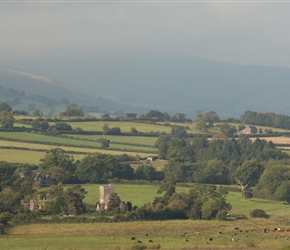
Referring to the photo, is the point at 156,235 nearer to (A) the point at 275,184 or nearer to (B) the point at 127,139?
(A) the point at 275,184

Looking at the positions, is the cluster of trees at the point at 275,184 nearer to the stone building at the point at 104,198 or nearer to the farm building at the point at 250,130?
the stone building at the point at 104,198

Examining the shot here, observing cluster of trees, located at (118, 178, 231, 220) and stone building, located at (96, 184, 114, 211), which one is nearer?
cluster of trees, located at (118, 178, 231, 220)

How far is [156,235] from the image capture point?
275 feet

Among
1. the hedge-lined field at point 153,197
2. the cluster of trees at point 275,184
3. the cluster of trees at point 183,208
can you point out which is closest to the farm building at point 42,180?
the hedge-lined field at point 153,197

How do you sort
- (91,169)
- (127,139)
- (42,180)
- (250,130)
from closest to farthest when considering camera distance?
1. (42,180)
2. (91,169)
3. (127,139)
4. (250,130)

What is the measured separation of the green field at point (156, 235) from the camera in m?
78.1

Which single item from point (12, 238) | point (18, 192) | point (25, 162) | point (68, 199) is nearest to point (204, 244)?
point (12, 238)

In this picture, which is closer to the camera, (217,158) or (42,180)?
(42,180)

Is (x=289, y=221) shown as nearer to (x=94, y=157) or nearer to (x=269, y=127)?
(x=94, y=157)

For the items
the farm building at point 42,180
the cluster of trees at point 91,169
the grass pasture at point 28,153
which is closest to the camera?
the farm building at point 42,180

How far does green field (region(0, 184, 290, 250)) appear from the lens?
78.1m

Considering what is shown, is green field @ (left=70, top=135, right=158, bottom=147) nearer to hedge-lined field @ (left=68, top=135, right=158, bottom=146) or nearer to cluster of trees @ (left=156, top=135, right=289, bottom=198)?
hedge-lined field @ (left=68, top=135, right=158, bottom=146)

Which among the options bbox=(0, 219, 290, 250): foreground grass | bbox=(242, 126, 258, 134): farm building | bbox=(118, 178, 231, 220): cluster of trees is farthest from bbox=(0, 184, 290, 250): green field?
bbox=(242, 126, 258, 134): farm building

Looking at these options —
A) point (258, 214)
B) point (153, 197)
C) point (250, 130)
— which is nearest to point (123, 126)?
point (250, 130)
